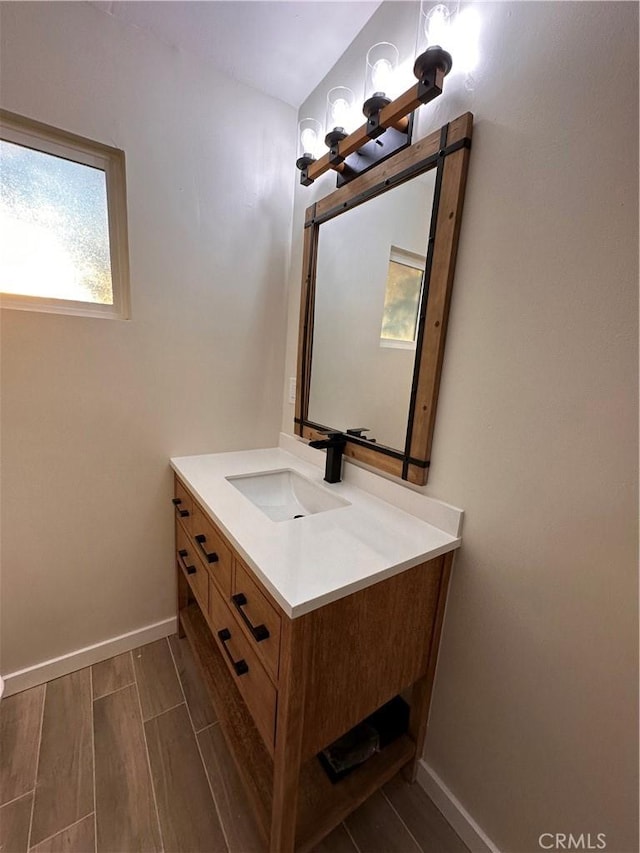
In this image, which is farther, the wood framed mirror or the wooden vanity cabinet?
the wood framed mirror

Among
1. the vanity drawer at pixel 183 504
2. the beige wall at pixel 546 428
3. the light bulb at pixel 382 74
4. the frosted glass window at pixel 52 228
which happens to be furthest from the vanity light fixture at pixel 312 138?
the vanity drawer at pixel 183 504

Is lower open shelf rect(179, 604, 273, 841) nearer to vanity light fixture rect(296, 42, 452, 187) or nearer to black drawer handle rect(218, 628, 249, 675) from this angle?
black drawer handle rect(218, 628, 249, 675)

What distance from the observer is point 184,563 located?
1467mm

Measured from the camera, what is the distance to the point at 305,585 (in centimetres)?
76

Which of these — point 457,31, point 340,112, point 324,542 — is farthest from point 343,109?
point 324,542

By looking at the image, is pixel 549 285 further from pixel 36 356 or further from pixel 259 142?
pixel 36 356

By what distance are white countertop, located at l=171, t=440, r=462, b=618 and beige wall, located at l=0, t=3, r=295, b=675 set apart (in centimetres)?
39

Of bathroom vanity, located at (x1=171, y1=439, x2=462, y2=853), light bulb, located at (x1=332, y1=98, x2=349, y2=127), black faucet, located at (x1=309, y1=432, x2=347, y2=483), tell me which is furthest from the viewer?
black faucet, located at (x1=309, y1=432, x2=347, y2=483)

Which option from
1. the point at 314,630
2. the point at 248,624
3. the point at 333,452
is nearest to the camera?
the point at 314,630

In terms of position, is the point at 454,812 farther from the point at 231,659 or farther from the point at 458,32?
the point at 458,32

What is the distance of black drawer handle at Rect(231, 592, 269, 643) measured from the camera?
826mm

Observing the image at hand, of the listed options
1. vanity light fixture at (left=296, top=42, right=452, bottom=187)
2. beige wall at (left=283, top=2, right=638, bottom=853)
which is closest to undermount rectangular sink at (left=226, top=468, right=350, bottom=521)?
beige wall at (left=283, top=2, right=638, bottom=853)

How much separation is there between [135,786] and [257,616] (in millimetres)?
829
